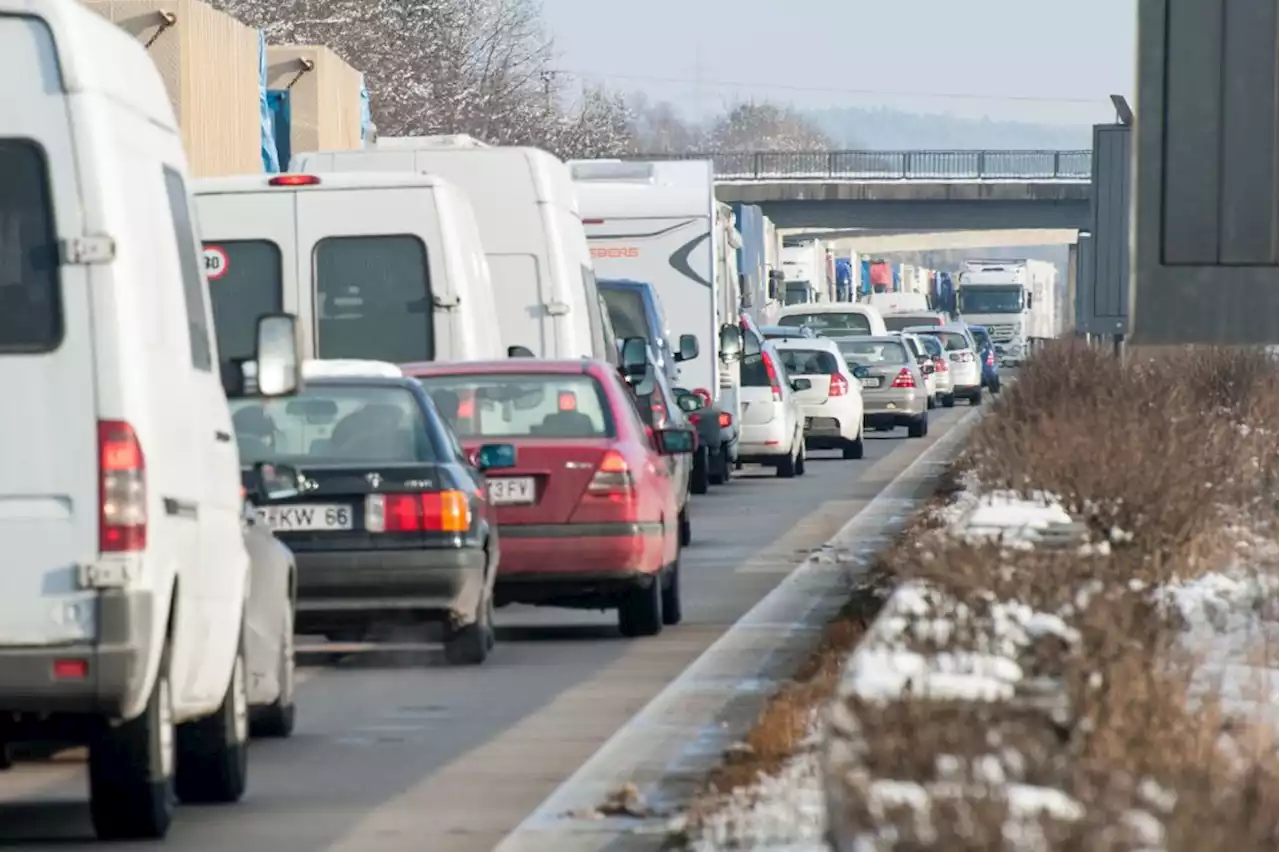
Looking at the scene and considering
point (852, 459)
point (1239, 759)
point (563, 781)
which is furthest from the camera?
point (852, 459)

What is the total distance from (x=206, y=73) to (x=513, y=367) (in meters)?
21.0

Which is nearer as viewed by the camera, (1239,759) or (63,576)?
(1239,759)

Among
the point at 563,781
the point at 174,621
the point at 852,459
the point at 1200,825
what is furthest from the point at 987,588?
the point at 852,459

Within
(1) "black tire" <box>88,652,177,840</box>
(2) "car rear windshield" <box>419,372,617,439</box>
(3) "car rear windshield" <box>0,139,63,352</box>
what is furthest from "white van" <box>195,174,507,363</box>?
(3) "car rear windshield" <box>0,139,63,352</box>

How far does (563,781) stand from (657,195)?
23457 mm

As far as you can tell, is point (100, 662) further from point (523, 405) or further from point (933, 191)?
point (933, 191)

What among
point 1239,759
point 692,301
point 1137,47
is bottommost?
point 692,301

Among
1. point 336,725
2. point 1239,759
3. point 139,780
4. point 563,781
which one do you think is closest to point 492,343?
point 336,725

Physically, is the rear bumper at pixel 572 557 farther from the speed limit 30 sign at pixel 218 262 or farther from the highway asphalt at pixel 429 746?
the speed limit 30 sign at pixel 218 262

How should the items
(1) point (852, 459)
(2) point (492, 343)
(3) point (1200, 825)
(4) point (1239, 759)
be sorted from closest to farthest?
(3) point (1200, 825) < (4) point (1239, 759) < (2) point (492, 343) < (1) point (852, 459)

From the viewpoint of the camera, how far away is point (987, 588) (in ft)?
34.3

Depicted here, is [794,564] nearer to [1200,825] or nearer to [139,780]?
[139,780]

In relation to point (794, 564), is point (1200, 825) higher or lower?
higher

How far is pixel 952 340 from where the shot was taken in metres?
64.1
